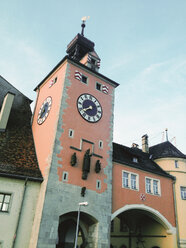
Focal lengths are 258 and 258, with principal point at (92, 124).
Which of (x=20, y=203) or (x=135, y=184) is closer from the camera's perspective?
(x=20, y=203)

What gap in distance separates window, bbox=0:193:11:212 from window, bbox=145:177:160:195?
11.8 m

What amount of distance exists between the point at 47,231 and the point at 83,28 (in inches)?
878

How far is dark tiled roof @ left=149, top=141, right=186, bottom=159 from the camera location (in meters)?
26.1

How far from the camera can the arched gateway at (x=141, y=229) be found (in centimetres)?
2162

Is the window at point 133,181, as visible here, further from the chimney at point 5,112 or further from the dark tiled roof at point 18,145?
the chimney at point 5,112

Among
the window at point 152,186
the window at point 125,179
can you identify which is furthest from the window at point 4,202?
the window at point 152,186

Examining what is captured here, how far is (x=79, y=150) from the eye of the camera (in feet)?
58.4

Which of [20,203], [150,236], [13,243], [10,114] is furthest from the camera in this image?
[150,236]

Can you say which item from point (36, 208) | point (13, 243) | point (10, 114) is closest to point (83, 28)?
point (10, 114)

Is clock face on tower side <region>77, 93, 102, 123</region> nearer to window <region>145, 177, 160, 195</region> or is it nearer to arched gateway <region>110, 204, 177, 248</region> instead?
arched gateway <region>110, 204, 177, 248</region>

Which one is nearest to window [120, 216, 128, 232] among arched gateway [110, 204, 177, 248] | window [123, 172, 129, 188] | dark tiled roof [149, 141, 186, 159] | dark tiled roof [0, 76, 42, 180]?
arched gateway [110, 204, 177, 248]

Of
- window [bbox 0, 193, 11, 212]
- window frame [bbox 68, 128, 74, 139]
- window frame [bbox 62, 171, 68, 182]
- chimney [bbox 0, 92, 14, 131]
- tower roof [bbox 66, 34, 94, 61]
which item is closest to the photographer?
window [bbox 0, 193, 11, 212]

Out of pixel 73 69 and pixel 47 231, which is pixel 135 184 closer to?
pixel 47 231

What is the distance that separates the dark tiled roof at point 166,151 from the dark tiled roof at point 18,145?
13902mm
